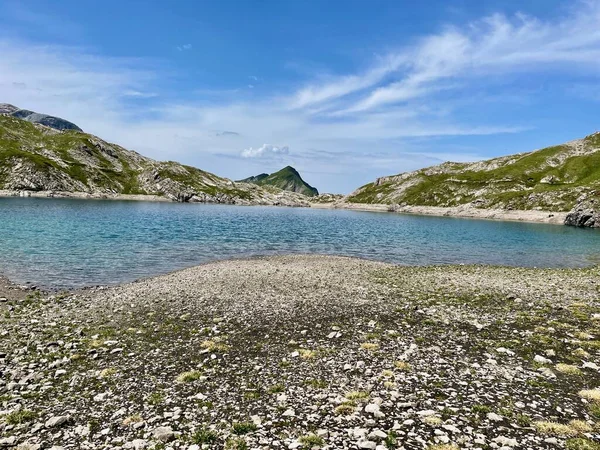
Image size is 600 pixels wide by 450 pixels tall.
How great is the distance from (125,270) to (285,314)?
2541cm

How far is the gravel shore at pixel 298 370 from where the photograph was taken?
432 inches

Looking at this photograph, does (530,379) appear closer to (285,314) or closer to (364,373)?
(364,373)

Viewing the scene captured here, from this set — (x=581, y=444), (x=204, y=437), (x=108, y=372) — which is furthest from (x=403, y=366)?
(x=108, y=372)

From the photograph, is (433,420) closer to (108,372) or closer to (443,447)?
(443,447)

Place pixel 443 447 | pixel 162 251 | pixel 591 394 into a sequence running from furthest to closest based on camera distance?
pixel 162 251 → pixel 591 394 → pixel 443 447

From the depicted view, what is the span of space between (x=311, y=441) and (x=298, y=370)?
5.12 m

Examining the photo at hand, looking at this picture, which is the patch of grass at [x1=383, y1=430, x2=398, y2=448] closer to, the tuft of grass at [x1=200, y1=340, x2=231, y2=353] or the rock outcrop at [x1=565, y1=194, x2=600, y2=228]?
the tuft of grass at [x1=200, y1=340, x2=231, y2=353]

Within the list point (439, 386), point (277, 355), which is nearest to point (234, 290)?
point (277, 355)

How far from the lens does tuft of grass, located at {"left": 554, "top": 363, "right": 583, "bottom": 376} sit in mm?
15064

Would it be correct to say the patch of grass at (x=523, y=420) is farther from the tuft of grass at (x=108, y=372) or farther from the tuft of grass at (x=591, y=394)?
the tuft of grass at (x=108, y=372)

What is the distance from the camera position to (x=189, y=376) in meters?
14.7

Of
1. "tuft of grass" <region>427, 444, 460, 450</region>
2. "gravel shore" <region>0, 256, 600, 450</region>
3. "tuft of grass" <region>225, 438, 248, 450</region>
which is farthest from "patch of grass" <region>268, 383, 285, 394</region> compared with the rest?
"tuft of grass" <region>427, 444, 460, 450</region>

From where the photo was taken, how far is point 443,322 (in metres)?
22.2

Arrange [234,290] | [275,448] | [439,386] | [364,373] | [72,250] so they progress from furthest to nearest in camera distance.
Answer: [72,250], [234,290], [364,373], [439,386], [275,448]
